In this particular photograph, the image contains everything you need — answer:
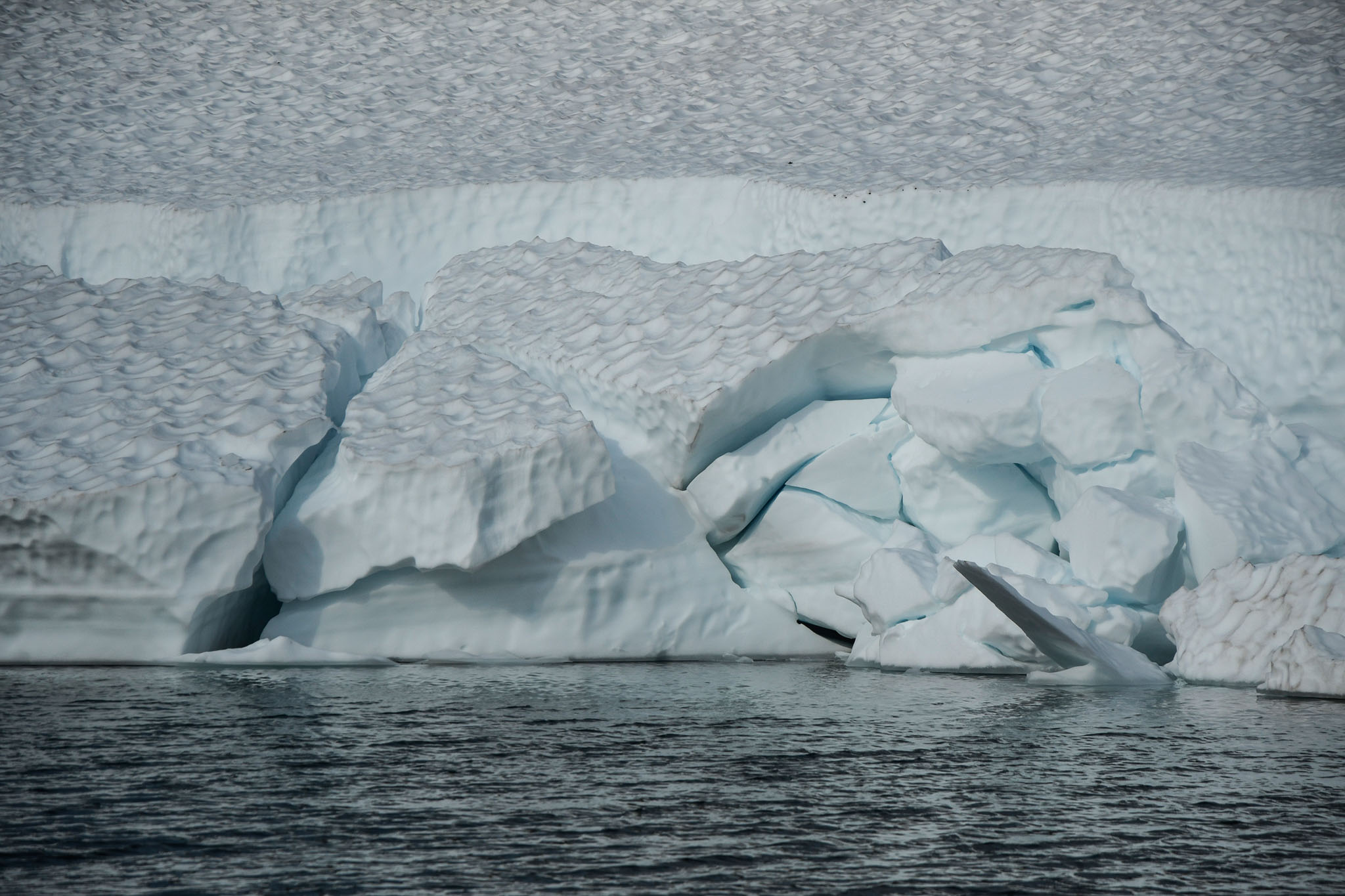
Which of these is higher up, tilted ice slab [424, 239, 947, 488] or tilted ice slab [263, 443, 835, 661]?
tilted ice slab [424, 239, 947, 488]

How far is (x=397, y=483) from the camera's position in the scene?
15.5 feet

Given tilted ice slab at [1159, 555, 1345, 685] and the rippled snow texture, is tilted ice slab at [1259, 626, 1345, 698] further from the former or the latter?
the rippled snow texture

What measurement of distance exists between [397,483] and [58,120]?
5.68 m

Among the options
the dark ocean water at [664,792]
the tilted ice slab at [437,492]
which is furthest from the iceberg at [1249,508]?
the tilted ice slab at [437,492]

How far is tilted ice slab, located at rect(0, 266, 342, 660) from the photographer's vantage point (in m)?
4.52

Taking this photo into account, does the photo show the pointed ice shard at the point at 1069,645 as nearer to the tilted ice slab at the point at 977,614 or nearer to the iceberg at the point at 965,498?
the tilted ice slab at the point at 977,614

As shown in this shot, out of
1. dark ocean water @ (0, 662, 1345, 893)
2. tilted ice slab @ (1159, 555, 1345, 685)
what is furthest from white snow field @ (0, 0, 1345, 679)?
dark ocean water @ (0, 662, 1345, 893)

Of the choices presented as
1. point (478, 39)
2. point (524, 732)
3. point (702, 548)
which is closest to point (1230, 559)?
point (702, 548)

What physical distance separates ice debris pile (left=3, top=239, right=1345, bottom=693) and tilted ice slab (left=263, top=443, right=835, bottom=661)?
0.04 ft

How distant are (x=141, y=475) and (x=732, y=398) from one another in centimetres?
215

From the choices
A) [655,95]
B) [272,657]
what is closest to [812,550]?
[272,657]

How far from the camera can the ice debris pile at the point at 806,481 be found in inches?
178

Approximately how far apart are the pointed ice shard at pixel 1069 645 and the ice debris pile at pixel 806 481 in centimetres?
1

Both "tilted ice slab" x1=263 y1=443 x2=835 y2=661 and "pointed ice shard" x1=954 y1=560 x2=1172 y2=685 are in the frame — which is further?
"tilted ice slab" x1=263 y1=443 x2=835 y2=661
